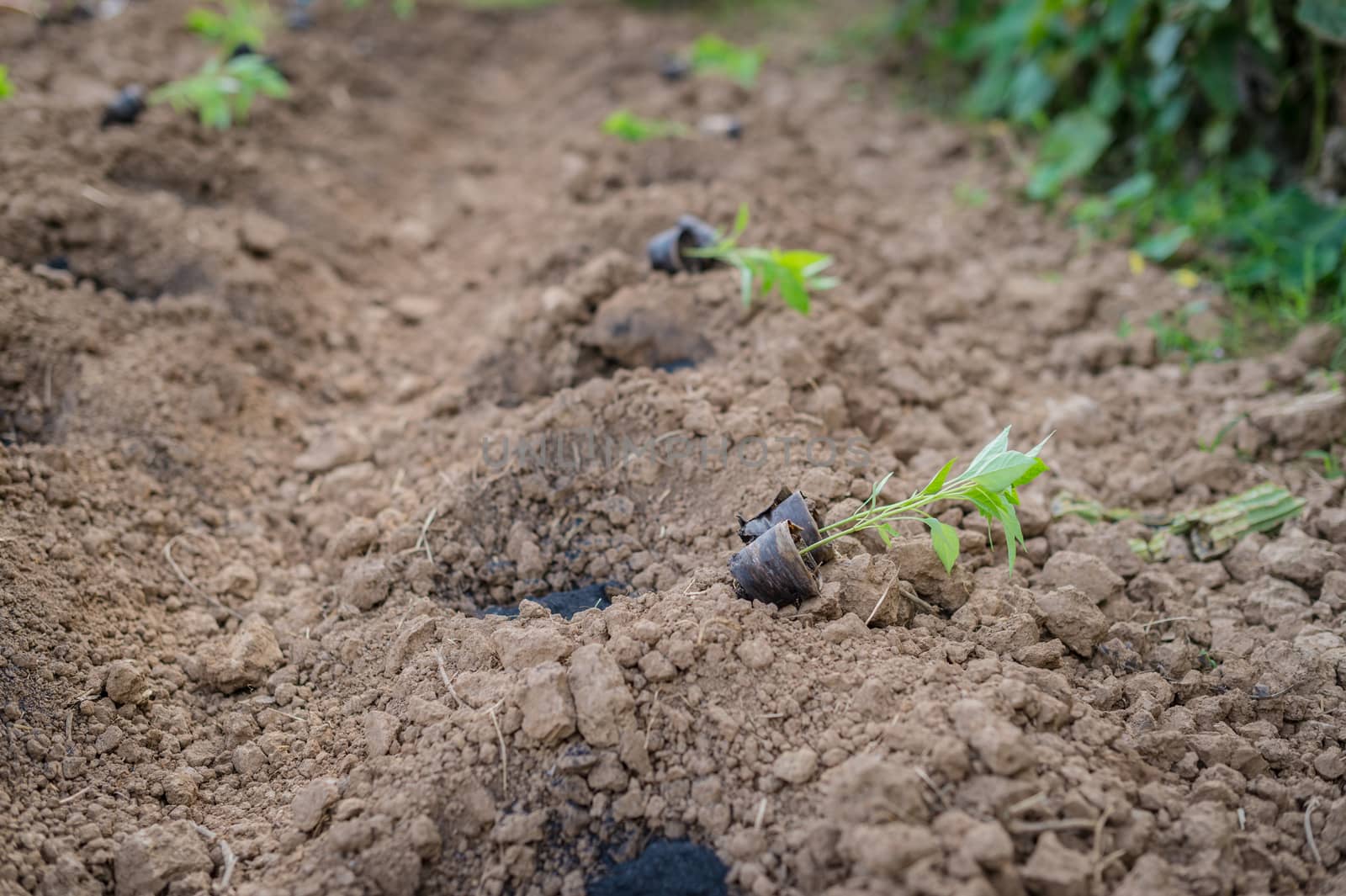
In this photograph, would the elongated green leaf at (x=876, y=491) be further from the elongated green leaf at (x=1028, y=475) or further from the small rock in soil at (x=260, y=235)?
the small rock in soil at (x=260, y=235)

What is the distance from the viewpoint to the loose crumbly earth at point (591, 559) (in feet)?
5.50

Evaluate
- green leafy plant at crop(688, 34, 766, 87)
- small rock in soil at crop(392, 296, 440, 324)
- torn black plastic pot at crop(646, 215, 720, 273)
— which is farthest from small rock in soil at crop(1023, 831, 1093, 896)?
green leafy plant at crop(688, 34, 766, 87)

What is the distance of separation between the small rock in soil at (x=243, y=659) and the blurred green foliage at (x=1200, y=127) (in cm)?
326

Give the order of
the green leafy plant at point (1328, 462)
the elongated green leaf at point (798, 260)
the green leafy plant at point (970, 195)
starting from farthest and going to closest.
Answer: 1. the green leafy plant at point (970, 195)
2. the elongated green leaf at point (798, 260)
3. the green leafy plant at point (1328, 462)

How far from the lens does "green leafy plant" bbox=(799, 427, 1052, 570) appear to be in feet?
6.12

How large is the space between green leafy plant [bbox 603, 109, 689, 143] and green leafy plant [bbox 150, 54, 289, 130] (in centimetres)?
148

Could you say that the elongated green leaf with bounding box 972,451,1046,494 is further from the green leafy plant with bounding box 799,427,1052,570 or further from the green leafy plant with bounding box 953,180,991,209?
the green leafy plant with bounding box 953,180,991,209

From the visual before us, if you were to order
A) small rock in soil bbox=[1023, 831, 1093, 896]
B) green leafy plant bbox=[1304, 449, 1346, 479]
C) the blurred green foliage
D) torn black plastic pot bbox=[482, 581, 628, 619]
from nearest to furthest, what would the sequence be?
small rock in soil bbox=[1023, 831, 1093, 896] < torn black plastic pot bbox=[482, 581, 628, 619] < green leafy plant bbox=[1304, 449, 1346, 479] < the blurred green foliage

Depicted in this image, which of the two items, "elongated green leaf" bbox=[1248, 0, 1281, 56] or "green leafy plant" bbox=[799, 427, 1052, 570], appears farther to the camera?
"elongated green leaf" bbox=[1248, 0, 1281, 56]

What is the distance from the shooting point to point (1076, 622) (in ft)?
6.55

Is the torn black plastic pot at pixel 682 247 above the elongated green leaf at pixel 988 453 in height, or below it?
below

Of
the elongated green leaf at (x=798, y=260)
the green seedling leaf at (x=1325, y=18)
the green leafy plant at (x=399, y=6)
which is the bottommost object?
the green leafy plant at (x=399, y=6)

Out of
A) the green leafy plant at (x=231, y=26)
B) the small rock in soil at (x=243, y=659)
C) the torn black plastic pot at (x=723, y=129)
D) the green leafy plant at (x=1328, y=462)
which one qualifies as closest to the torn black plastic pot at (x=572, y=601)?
the small rock in soil at (x=243, y=659)

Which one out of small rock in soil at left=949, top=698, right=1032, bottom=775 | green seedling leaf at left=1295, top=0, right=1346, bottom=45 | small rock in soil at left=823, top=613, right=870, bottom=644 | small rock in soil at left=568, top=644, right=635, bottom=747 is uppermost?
green seedling leaf at left=1295, top=0, right=1346, bottom=45
